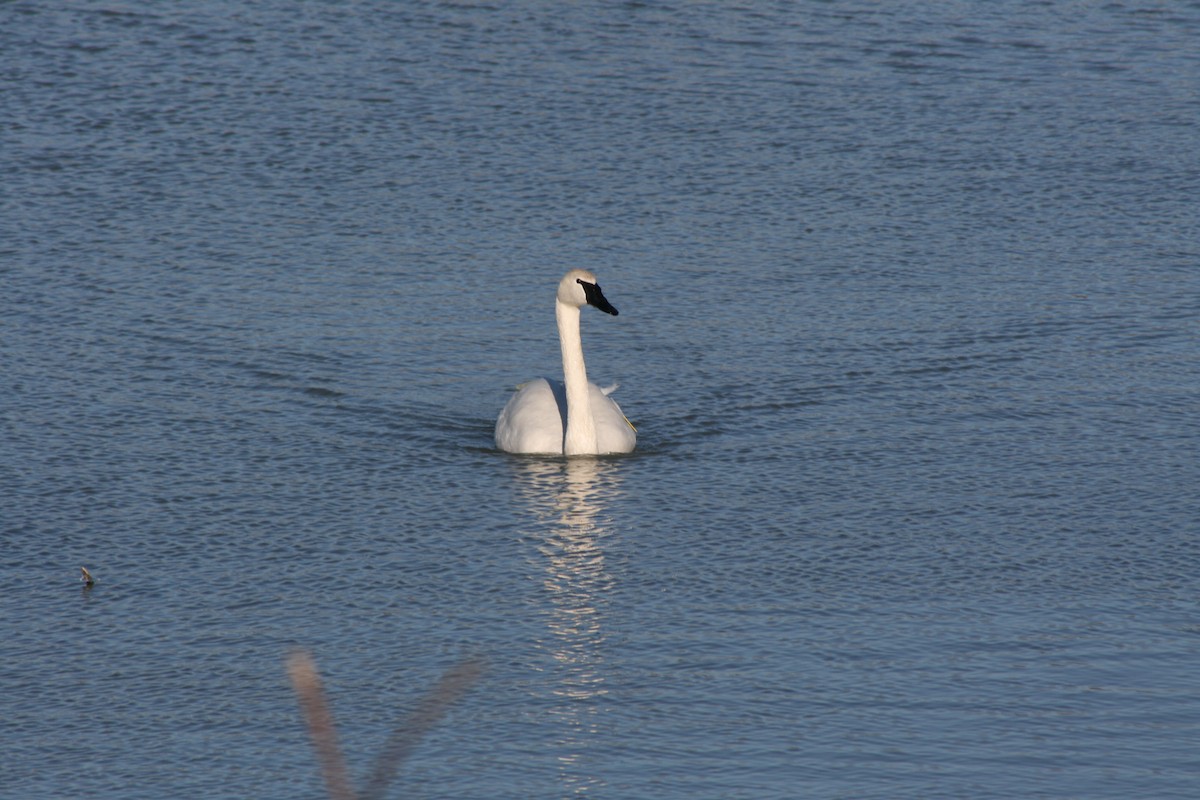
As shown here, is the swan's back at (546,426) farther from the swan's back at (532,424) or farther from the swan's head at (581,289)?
the swan's head at (581,289)

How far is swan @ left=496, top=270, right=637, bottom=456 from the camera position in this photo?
1089cm

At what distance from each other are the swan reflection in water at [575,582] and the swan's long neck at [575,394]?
0.11m

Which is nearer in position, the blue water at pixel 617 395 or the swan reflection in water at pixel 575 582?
the swan reflection in water at pixel 575 582

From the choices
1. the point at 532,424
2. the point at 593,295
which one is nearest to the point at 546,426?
the point at 532,424

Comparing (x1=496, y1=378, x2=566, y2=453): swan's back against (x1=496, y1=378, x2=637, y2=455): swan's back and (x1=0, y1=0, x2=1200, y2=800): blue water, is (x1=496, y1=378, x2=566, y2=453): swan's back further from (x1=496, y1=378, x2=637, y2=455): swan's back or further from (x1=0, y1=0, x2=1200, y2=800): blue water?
(x1=0, y1=0, x2=1200, y2=800): blue water

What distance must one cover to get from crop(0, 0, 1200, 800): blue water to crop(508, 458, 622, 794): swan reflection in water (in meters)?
0.03

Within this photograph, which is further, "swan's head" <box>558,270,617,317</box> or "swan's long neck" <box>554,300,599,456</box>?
"swan's head" <box>558,270,617,317</box>

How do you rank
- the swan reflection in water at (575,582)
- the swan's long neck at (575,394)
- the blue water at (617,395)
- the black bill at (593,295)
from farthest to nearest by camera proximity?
the black bill at (593,295)
the swan's long neck at (575,394)
the blue water at (617,395)
the swan reflection in water at (575,582)

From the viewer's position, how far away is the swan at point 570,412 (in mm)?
10891

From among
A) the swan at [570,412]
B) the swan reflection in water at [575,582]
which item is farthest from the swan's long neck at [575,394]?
the swan reflection in water at [575,582]

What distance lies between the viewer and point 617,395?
11.9m

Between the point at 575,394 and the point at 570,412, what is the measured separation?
0.35ft

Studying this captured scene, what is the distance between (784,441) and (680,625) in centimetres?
281

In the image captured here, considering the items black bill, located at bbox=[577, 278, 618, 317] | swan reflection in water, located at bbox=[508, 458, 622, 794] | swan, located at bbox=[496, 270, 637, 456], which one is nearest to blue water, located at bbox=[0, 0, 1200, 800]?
swan reflection in water, located at bbox=[508, 458, 622, 794]
